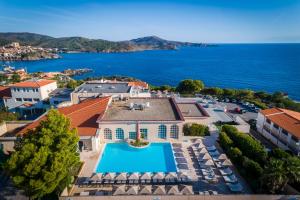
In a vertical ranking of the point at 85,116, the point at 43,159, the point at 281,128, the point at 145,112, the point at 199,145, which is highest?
the point at 43,159

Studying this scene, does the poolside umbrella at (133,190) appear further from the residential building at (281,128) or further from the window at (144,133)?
the residential building at (281,128)

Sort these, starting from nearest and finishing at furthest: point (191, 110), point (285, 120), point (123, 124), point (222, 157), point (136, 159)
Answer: point (222, 157), point (136, 159), point (123, 124), point (285, 120), point (191, 110)

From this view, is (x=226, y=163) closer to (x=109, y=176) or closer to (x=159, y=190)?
(x=159, y=190)

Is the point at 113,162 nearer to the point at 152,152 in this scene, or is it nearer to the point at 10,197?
the point at 152,152

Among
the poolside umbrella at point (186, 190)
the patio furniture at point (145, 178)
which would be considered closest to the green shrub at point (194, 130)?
Result: the patio furniture at point (145, 178)

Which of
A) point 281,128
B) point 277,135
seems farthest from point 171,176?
point 277,135

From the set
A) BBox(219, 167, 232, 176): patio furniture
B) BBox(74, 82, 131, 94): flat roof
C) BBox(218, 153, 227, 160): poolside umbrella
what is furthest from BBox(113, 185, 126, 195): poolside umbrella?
BBox(74, 82, 131, 94): flat roof
